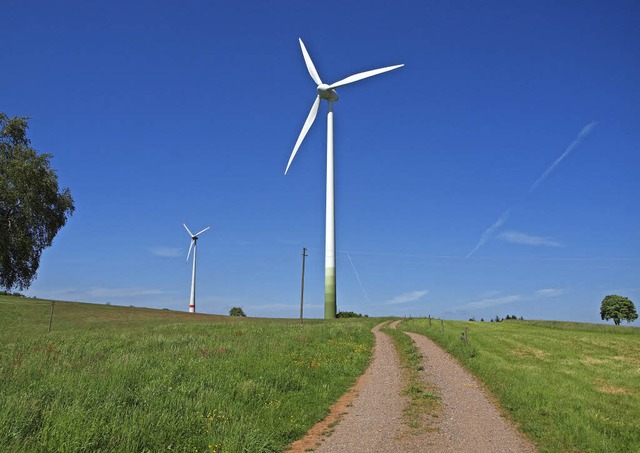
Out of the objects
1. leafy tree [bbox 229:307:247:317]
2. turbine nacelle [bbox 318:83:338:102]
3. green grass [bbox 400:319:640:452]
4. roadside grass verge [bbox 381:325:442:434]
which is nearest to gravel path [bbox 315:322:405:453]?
roadside grass verge [bbox 381:325:442:434]

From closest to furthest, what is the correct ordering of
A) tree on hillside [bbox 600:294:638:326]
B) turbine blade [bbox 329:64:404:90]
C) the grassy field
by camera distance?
the grassy field → turbine blade [bbox 329:64:404:90] → tree on hillside [bbox 600:294:638:326]

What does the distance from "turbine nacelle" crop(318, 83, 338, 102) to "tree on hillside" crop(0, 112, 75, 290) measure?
124ft

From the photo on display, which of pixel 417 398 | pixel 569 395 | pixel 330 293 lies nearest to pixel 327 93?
pixel 330 293

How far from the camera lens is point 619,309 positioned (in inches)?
4582

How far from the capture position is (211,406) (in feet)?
37.3

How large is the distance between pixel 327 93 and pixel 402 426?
60.0 metres

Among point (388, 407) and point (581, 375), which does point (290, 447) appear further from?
point (581, 375)

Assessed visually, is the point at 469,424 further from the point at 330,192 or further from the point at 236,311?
the point at 236,311

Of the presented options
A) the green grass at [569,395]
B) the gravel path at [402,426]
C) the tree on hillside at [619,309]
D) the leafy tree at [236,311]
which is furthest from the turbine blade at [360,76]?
the tree on hillside at [619,309]

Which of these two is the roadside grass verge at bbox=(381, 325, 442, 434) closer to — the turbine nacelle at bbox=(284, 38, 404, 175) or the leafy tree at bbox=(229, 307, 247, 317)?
the turbine nacelle at bbox=(284, 38, 404, 175)

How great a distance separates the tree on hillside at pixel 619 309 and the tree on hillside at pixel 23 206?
132 metres

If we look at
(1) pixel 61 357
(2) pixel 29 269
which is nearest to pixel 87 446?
(1) pixel 61 357

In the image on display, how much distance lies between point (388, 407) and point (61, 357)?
47.6 ft

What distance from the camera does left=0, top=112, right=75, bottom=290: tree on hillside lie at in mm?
44969
